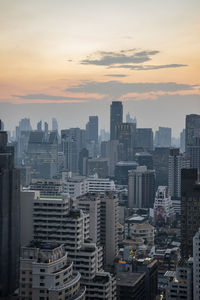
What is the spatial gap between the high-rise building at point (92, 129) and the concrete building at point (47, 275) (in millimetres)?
119768

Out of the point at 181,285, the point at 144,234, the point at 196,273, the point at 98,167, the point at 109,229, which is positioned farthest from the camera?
the point at 98,167

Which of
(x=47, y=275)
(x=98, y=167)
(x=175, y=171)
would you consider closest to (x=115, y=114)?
(x=98, y=167)

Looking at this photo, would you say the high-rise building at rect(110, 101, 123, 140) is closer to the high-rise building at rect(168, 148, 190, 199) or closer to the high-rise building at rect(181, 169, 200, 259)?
the high-rise building at rect(168, 148, 190, 199)

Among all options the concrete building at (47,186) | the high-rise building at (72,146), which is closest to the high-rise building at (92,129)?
the high-rise building at (72,146)

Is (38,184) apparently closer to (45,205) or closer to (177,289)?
(45,205)

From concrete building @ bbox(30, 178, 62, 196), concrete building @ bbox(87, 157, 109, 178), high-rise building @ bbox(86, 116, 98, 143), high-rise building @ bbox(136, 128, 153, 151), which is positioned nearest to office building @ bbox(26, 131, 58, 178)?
concrete building @ bbox(87, 157, 109, 178)

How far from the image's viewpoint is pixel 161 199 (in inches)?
2350

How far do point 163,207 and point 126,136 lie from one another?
204 ft

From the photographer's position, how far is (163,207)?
189ft

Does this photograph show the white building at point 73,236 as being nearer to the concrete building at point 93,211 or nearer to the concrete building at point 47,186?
the concrete building at point 93,211

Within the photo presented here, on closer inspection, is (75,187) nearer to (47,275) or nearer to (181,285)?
(181,285)

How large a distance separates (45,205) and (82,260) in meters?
3.98

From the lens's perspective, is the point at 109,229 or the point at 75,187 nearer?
the point at 109,229

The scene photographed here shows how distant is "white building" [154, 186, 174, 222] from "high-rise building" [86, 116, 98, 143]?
7977cm
